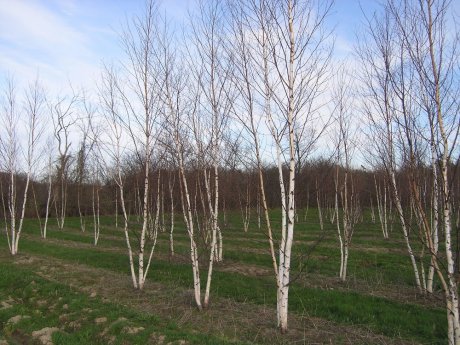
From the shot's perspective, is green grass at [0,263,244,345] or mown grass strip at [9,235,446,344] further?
mown grass strip at [9,235,446,344]

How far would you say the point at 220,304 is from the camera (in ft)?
23.0

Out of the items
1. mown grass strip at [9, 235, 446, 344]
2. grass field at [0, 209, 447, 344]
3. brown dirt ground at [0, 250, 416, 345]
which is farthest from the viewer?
mown grass strip at [9, 235, 446, 344]

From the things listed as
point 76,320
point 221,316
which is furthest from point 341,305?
point 76,320

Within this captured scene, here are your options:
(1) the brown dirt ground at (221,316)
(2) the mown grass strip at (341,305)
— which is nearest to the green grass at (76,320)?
(1) the brown dirt ground at (221,316)

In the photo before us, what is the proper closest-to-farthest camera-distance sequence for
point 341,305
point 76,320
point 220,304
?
point 76,320 → point 341,305 → point 220,304

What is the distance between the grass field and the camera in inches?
213

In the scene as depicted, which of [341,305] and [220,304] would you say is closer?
[341,305]

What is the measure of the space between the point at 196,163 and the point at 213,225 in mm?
1265

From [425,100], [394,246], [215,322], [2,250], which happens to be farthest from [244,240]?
[425,100]

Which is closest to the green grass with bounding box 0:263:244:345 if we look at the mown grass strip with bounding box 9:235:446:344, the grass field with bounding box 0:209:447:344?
the grass field with bounding box 0:209:447:344

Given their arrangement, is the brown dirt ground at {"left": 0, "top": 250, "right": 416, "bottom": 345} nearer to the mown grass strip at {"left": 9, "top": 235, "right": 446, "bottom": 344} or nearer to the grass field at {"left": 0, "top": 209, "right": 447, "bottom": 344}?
the grass field at {"left": 0, "top": 209, "right": 447, "bottom": 344}

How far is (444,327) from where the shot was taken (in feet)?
18.7

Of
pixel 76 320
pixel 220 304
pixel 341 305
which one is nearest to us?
pixel 76 320

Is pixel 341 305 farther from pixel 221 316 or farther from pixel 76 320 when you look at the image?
pixel 76 320
